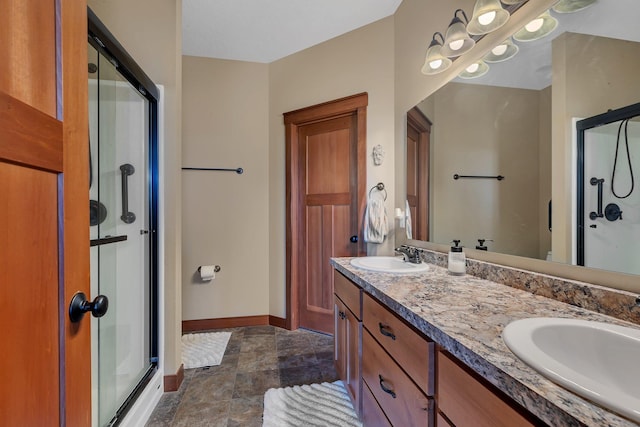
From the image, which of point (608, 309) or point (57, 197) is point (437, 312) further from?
point (57, 197)

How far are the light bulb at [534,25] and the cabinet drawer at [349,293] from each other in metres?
1.28

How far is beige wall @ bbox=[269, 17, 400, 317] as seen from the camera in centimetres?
214

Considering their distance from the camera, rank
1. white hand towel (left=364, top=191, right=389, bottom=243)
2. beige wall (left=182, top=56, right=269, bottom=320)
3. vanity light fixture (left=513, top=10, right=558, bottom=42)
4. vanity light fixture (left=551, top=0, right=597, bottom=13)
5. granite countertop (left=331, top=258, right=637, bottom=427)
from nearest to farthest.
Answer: granite countertop (left=331, top=258, right=637, bottom=427), vanity light fixture (left=551, top=0, right=597, bottom=13), vanity light fixture (left=513, top=10, right=558, bottom=42), white hand towel (left=364, top=191, right=389, bottom=243), beige wall (left=182, top=56, right=269, bottom=320)

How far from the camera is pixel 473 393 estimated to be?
0.57m

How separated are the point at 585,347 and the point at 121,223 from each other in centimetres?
195

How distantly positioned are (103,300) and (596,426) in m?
0.96

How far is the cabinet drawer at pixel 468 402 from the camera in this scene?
49cm

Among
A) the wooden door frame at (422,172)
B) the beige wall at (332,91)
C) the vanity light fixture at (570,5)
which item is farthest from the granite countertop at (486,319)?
the beige wall at (332,91)

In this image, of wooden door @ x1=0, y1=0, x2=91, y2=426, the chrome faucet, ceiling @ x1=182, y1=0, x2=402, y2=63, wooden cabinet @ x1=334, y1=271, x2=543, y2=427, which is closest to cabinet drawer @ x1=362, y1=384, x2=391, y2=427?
wooden cabinet @ x1=334, y1=271, x2=543, y2=427

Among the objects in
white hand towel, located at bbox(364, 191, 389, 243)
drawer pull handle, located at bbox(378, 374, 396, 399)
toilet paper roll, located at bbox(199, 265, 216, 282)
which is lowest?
drawer pull handle, located at bbox(378, 374, 396, 399)

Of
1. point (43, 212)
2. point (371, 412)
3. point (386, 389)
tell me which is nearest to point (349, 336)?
Result: point (371, 412)

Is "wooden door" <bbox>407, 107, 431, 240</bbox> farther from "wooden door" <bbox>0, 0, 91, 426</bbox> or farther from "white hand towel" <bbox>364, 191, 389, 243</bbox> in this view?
"wooden door" <bbox>0, 0, 91, 426</bbox>

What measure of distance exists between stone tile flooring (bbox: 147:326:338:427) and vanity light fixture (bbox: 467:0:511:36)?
2167mm

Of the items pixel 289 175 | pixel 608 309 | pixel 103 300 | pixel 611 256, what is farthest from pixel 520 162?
pixel 289 175
